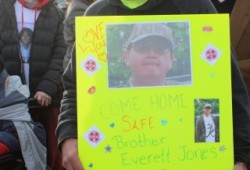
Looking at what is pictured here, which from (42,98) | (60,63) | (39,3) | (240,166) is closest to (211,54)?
(240,166)

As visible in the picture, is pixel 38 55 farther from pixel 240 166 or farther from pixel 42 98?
pixel 240 166

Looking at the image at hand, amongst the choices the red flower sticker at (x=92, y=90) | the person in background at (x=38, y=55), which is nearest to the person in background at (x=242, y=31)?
the person in background at (x=38, y=55)

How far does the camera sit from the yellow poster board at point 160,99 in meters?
1.59

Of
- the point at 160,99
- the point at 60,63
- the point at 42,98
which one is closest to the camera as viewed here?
the point at 160,99

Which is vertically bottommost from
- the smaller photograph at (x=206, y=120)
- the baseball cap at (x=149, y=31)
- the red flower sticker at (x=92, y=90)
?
the smaller photograph at (x=206, y=120)

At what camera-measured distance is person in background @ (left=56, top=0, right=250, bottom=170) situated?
1641 millimetres

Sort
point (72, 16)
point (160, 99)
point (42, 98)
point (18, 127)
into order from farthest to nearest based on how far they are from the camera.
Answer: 1. point (42, 98)
2. point (72, 16)
3. point (18, 127)
4. point (160, 99)

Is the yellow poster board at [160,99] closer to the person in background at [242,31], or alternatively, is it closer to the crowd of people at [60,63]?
the crowd of people at [60,63]

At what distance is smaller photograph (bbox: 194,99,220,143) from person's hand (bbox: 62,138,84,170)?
0.41 metres

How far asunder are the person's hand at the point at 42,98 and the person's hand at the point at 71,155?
152 cm

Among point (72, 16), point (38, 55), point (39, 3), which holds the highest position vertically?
point (39, 3)

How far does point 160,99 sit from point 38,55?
5.98 feet

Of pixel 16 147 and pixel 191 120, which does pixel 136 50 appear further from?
pixel 16 147

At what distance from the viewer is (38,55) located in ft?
10.7
